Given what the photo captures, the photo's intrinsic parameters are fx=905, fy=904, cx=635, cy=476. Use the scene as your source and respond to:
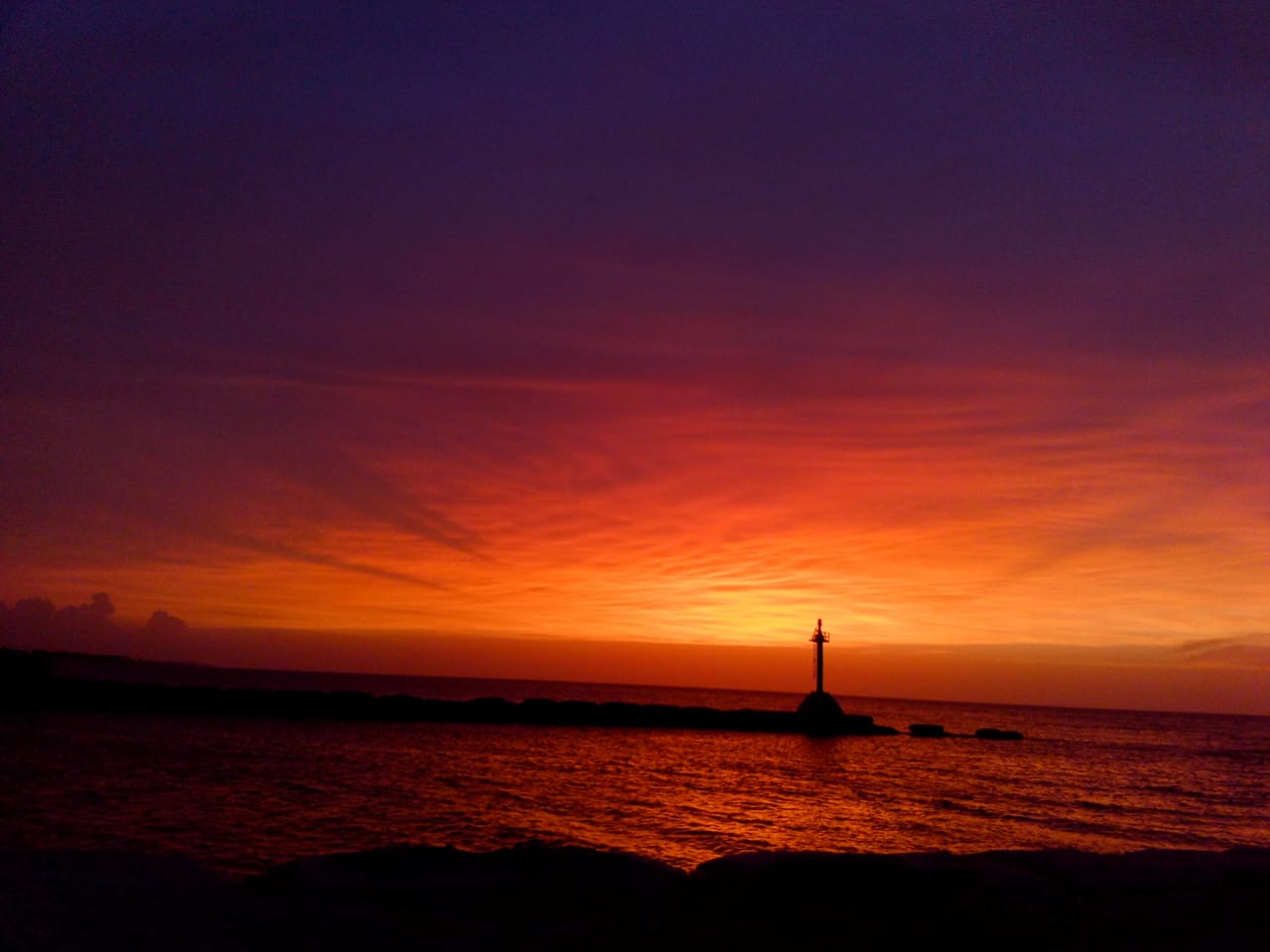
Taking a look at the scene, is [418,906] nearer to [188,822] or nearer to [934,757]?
[188,822]

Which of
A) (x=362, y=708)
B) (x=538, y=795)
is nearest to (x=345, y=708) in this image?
(x=362, y=708)

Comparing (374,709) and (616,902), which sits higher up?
(616,902)

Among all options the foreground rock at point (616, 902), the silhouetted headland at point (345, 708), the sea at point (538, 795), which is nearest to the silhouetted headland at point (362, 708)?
the silhouetted headland at point (345, 708)

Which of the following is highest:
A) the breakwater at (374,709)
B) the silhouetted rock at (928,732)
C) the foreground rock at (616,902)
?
the foreground rock at (616,902)

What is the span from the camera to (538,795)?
28.4 meters

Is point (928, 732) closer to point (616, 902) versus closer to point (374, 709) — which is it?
point (374, 709)

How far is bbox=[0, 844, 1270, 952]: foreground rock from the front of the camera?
7773 mm

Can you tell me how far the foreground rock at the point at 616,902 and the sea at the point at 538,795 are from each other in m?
8.17

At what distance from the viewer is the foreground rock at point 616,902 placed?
7.77 m

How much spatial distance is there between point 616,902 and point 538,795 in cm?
2052

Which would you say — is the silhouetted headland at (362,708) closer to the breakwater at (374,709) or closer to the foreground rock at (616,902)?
the breakwater at (374,709)

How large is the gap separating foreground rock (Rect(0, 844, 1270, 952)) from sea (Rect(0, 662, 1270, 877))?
8169mm

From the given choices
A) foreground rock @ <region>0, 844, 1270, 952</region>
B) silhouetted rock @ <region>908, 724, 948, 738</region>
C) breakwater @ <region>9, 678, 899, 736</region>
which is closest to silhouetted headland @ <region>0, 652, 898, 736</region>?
breakwater @ <region>9, 678, 899, 736</region>

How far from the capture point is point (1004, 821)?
28906mm
